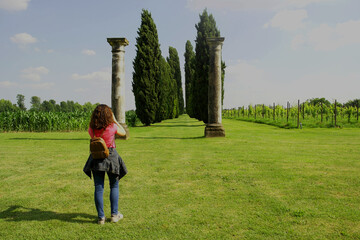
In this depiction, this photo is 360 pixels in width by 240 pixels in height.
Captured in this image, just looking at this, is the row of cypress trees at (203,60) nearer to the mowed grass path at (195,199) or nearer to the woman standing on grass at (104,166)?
the mowed grass path at (195,199)

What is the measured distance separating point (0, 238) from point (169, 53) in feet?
155

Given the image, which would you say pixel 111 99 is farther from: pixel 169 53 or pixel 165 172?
pixel 169 53

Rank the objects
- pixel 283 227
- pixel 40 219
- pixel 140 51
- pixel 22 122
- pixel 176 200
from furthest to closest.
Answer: pixel 140 51 → pixel 22 122 → pixel 176 200 → pixel 40 219 → pixel 283 227

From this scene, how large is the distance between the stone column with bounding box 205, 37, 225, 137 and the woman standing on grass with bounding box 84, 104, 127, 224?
395 inches

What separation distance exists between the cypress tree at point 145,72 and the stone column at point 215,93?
1106 cm

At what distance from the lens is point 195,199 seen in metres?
4.52

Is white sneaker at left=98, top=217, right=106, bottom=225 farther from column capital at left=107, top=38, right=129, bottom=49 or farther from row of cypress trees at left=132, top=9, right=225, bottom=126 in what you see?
row of cypress trees at left=132, top=9, right=225, bottom=126

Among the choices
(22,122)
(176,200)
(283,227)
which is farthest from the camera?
(22,122)

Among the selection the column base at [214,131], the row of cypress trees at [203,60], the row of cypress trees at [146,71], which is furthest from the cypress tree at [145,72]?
the column base at [214,131]

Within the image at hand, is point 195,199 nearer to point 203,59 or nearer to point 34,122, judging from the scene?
point 34,122

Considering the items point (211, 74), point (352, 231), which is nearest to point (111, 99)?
point (211, 74)

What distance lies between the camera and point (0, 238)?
3209 millimetres

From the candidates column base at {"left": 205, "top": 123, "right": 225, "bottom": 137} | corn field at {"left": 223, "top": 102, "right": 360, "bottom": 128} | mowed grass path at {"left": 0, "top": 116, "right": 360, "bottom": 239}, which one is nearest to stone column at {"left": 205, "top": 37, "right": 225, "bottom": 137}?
A: column base at {"left": 205, "top": 123, "right": 225, "bottom": 137}

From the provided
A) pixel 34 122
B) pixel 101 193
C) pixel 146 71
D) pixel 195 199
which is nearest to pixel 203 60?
pixel 146 71
